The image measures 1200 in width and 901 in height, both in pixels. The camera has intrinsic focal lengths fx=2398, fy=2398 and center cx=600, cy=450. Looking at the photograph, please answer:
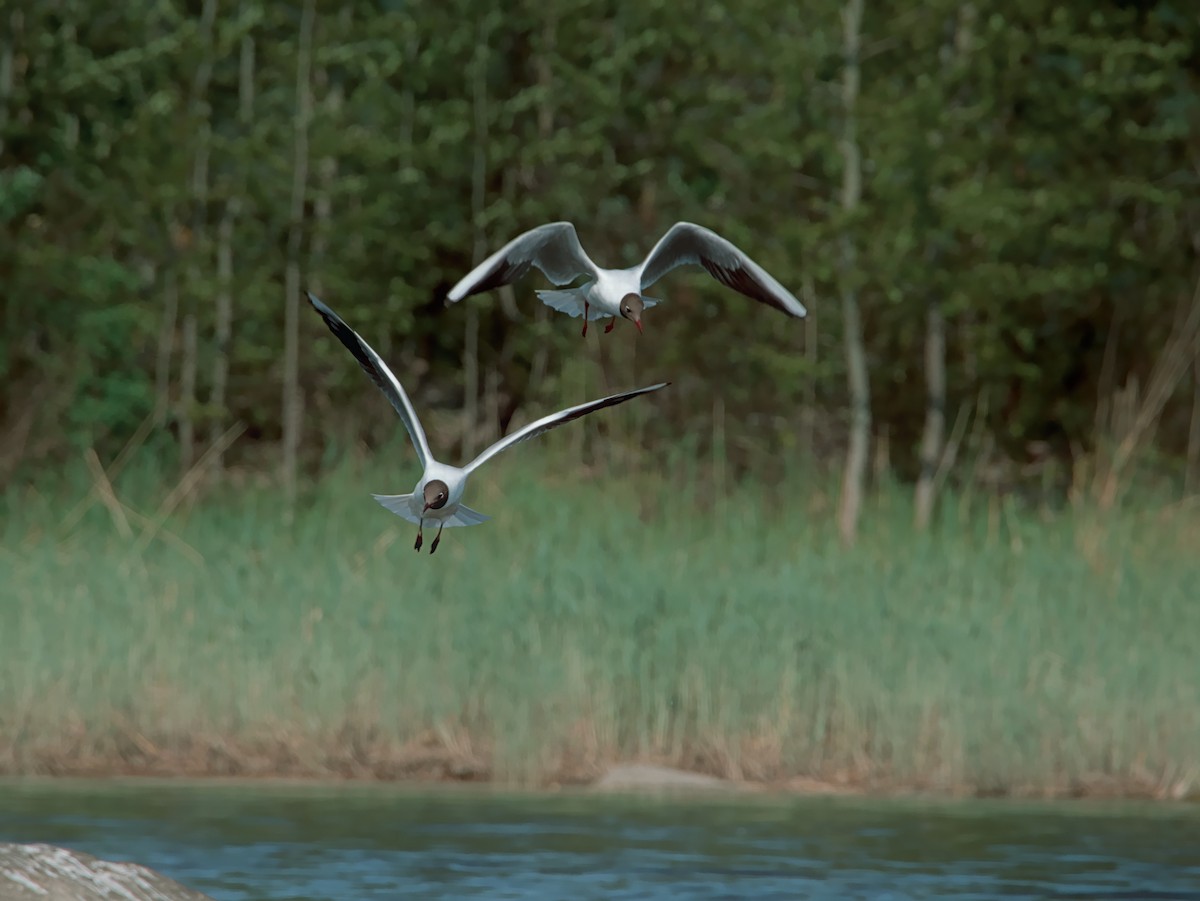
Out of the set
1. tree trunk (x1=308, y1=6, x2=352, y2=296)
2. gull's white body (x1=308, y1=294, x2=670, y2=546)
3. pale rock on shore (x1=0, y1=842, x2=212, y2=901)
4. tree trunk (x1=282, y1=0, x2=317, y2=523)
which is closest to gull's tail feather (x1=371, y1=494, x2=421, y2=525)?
gull's white body (x1=308, y1=294, x2=670, y2=546)

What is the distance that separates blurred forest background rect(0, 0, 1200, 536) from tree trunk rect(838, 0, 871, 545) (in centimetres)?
3

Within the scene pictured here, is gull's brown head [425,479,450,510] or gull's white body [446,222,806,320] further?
gull's white body [446,222,806,320]

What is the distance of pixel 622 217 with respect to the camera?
23.4 m

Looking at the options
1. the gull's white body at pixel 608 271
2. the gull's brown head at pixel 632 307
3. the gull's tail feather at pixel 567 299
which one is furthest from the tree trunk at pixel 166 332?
the gull's brown head at pixel 632 307

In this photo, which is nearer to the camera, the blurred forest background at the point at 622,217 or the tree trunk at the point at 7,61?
the blurred forest background at the point at 622,217

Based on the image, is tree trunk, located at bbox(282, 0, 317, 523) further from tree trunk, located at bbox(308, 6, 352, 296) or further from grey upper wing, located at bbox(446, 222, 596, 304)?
grey upper wing, located at bbox(446, 222, 596, 304)

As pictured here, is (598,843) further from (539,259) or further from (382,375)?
(382,375)

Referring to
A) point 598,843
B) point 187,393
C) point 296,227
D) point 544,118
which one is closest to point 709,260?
point 598,843

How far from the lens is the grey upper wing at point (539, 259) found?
7.75m

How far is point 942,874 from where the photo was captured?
10.8 metres

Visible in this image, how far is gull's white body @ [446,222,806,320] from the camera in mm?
7710

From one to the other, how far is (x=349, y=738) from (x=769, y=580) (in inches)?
105

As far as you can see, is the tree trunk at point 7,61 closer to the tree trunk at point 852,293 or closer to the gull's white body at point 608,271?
the tree trunk at point 852,293

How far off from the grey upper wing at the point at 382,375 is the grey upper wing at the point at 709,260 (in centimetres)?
92
